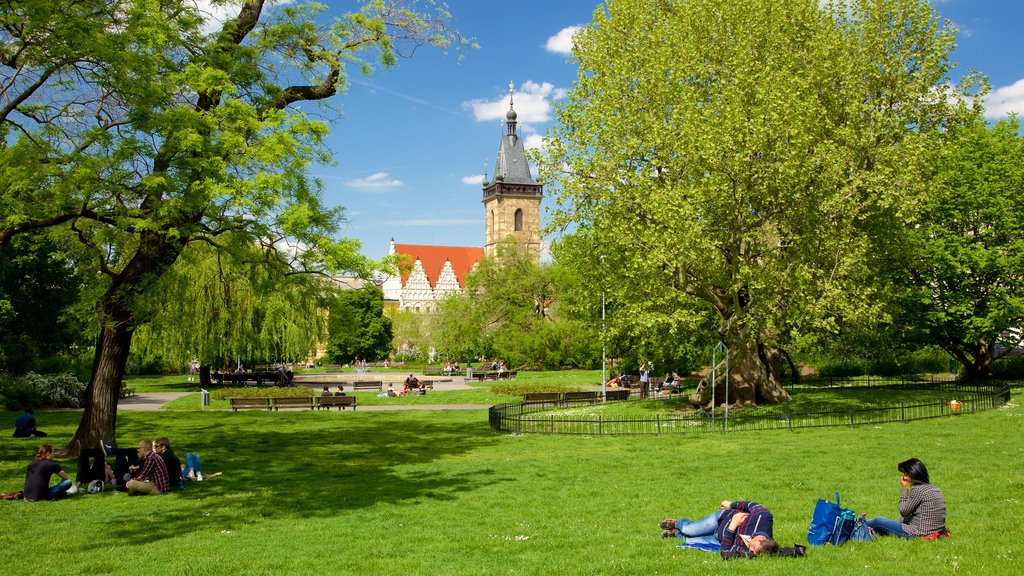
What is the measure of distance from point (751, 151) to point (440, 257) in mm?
118336

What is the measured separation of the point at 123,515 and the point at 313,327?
33497 millimetres

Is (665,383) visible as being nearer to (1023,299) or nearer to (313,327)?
(1023,299)

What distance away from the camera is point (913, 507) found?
962cm

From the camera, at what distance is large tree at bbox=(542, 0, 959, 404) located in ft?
76.1

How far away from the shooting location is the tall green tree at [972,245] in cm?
3084

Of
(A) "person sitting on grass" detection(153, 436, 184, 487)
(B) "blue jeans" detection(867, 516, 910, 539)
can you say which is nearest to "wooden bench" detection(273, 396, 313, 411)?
(A) "person sitting on grass" detection(153, 436, 184, 487)

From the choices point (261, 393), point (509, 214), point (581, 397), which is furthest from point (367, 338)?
point (581, 397)

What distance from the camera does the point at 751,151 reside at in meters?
22.7

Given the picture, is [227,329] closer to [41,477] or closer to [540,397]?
[540,397]

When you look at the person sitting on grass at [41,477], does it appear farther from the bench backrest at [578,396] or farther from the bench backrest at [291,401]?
the bench backrest at [578,396]

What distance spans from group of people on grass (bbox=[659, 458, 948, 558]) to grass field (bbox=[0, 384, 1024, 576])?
0.95ft

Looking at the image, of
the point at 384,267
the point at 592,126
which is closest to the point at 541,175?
the point at 592,126

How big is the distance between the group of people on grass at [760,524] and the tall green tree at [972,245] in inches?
912

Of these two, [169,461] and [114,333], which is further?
[114,333]
